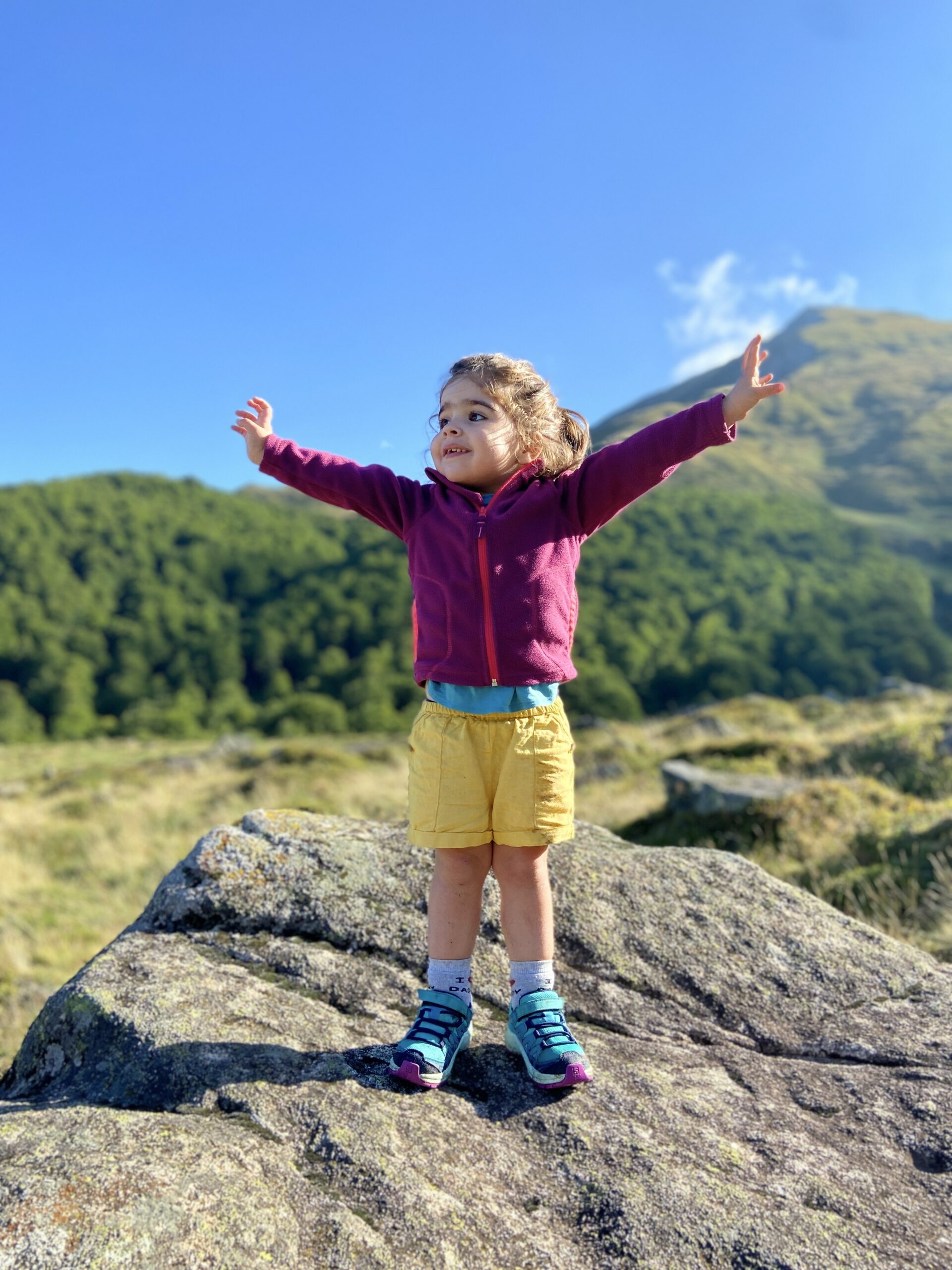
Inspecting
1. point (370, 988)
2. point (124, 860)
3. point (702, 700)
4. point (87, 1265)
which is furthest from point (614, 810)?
point (702, 700)

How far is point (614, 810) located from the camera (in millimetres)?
11266

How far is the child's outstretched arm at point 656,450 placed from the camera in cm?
267

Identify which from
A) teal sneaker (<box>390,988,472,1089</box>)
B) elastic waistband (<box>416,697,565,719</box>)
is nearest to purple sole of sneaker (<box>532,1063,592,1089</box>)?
teal sneaker (<box>390,988,472,1089</box>)

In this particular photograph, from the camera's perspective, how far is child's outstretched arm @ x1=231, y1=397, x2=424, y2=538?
10.2 ft

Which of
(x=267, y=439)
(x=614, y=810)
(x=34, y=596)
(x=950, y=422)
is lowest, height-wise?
(x=614, y=810)

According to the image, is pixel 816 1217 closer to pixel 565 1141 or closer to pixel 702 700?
pixel 565 1141

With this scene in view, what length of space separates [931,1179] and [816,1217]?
1.45ft

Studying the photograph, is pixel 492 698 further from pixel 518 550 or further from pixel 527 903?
pixel 527 903

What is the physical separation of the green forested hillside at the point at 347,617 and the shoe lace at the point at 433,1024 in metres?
45.2

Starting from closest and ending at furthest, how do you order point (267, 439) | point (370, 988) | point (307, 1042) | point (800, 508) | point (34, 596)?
point (307, 1042) < point (370, 988) < point (267, 439) < point (34, 596) < point (800, 508)

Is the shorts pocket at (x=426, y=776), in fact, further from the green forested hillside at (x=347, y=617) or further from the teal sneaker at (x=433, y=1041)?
the green forested hillside at (x=347, y=617)

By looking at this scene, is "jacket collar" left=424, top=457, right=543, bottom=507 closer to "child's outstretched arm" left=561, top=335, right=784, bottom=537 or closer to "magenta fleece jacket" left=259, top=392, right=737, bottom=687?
"magenta fleece jacket" left=259, top=392, right=737, bottom=687

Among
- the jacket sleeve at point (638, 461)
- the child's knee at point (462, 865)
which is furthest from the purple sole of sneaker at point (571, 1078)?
the jacket sleeve at point (638, 461)

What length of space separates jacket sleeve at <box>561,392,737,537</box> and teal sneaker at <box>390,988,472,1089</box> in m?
1.66
